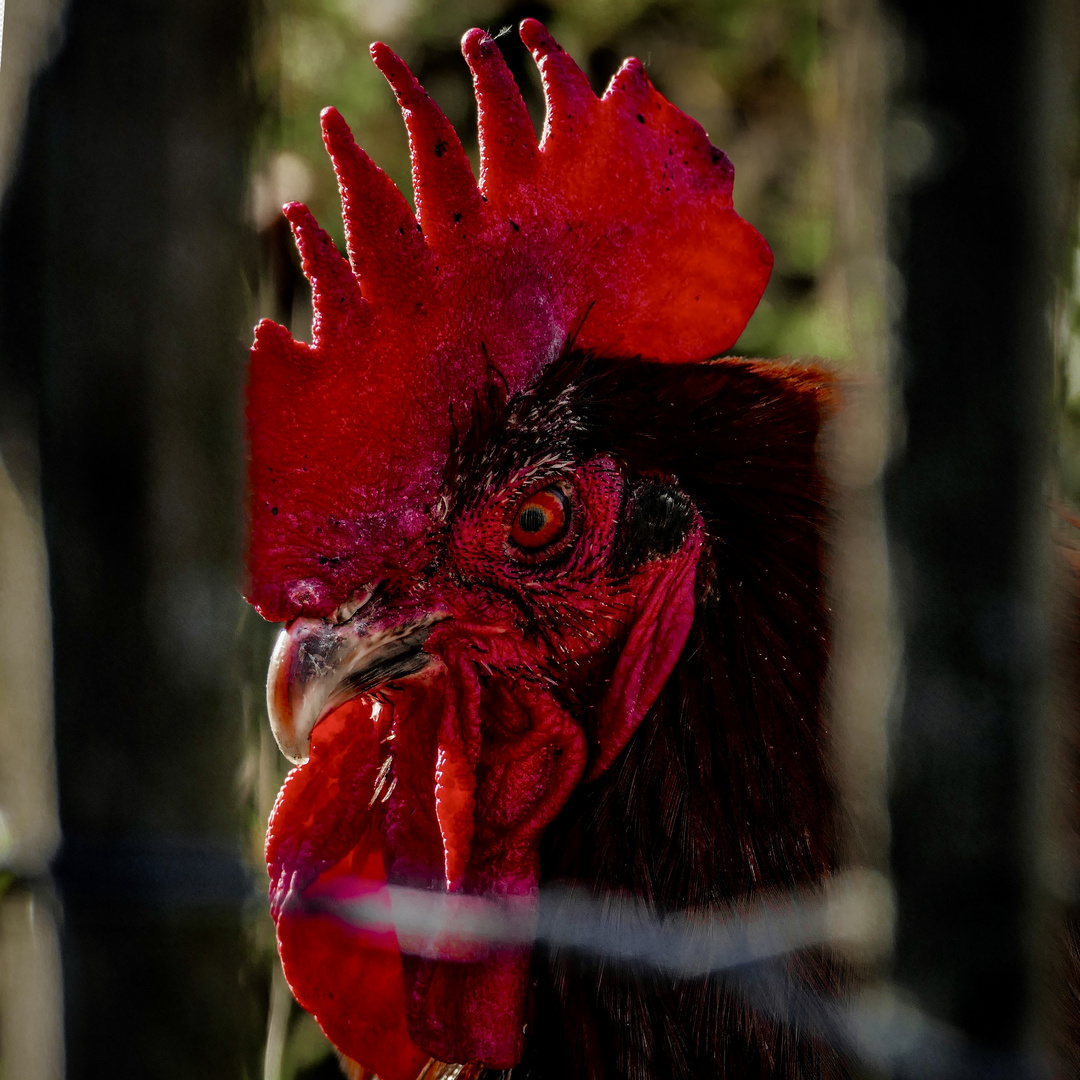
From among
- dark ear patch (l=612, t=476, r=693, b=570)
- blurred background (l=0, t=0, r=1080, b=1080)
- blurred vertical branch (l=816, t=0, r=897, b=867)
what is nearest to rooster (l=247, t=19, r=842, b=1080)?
dark ear patch (l=612, t=476, r=693, b=570)

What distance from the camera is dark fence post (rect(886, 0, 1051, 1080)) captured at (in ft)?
1.67

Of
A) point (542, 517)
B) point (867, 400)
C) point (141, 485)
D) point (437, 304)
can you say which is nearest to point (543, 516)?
point (542, 517)

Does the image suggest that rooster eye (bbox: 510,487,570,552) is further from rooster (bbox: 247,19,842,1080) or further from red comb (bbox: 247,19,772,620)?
red comb (bbox: 247,19,772,620)

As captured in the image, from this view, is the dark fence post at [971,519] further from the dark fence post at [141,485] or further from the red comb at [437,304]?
the red comb at [437,304]

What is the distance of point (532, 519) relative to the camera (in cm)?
130

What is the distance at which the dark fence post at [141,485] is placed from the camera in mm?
824

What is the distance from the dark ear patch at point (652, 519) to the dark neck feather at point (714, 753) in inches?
0.8

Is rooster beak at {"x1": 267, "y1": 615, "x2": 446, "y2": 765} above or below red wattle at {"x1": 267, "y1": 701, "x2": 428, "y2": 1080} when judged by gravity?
above

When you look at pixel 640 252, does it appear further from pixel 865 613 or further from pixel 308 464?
pixel 865 613

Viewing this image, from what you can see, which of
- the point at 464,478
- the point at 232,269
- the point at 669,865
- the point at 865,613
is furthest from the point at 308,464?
the point at 865,613

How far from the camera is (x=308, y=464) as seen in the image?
51.1 inches

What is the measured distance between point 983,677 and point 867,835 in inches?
5.0

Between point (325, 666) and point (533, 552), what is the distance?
0.97 feet

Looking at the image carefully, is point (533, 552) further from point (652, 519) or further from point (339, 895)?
point (339, 895)
